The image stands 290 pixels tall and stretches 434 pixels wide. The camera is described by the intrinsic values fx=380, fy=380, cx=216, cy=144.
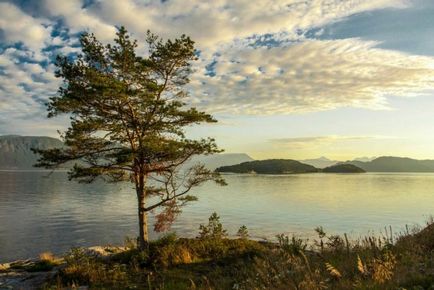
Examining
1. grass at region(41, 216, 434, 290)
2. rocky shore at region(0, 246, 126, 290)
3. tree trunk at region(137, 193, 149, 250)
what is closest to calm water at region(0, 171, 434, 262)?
tree trunk at region(137, 193, 149, 250)

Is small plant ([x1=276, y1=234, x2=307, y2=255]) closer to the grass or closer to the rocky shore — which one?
the grass

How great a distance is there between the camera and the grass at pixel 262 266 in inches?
284

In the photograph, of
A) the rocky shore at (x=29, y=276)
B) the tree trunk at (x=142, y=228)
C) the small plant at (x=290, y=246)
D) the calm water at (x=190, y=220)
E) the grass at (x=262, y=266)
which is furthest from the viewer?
the calm water at (x=190, y=220)

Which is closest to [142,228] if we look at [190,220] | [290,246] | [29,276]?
[29,276]

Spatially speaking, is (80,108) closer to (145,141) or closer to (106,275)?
(145,141)

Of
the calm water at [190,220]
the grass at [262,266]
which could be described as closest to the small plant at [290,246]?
the grass at [262,266]

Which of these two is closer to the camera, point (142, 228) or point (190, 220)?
point (142, 228)

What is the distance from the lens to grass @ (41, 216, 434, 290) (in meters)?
7.22

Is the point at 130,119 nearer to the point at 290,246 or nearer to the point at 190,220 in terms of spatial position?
the point at 290,246

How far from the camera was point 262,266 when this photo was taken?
10.0m

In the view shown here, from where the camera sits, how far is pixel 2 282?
16969mm

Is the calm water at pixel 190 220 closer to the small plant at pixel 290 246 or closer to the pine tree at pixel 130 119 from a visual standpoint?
the pine tree at pixel 130 119

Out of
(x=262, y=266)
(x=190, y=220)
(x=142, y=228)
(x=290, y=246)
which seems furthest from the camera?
(x=190, y=220)

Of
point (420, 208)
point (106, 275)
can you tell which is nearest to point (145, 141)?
point (106, 275)
